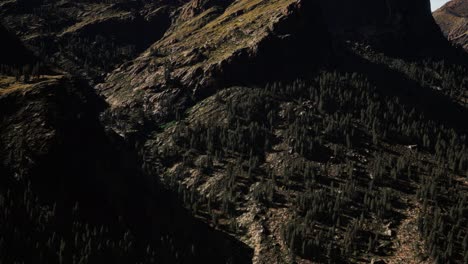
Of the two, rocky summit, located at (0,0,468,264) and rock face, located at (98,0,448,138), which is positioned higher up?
rock face, located at (98,0,448,138)

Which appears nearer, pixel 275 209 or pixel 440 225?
pixel 440 225

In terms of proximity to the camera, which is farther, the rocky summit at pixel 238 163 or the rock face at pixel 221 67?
the rock face at pixel 221 67

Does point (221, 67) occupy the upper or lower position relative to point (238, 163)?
upper

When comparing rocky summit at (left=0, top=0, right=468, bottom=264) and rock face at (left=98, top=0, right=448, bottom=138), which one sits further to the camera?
rock face at (left=98, top=0, right=448, bottom=138)

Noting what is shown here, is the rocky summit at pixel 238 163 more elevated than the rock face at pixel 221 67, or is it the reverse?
the rock face at pixel 221 67

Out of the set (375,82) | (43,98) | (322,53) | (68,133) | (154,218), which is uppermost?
(322,53)

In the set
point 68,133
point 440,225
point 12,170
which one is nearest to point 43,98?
point 68,133

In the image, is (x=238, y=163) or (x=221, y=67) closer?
(x=238, y=163)

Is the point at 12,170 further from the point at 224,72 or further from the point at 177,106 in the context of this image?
the point at 224,72
